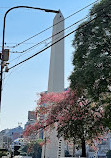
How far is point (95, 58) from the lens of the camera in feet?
56.6

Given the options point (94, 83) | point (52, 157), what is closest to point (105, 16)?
point (94, 83)

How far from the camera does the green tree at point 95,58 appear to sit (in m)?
16.8

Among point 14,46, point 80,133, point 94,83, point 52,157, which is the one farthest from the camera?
point 52,157

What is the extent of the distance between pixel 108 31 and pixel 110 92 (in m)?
4.56

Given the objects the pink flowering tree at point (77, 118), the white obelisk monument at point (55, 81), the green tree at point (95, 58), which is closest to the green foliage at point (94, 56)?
the green tree at point (95, 58)

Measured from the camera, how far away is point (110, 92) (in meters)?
18.1

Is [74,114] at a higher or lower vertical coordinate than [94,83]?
lower

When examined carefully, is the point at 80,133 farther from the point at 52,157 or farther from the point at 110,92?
the point at 52,157

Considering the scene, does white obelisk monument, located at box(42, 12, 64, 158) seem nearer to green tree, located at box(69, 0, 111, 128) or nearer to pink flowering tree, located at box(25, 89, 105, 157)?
pink flowering tree, located at box(25, 89, 105, 157)

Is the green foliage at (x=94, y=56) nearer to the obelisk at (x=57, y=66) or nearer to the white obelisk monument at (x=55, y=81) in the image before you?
the white obelisk monument at (x=55, y=81)

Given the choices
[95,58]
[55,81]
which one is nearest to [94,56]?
[95,58]

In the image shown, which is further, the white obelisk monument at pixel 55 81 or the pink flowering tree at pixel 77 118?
the white obelisk monument at pixel 55 81

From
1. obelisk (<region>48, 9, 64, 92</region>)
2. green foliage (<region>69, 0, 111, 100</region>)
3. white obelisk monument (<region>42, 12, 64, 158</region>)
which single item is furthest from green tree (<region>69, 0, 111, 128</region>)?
obelisk (<region>48, 9, 64, 92</region>)

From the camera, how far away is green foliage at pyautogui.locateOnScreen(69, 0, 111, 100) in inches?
661
